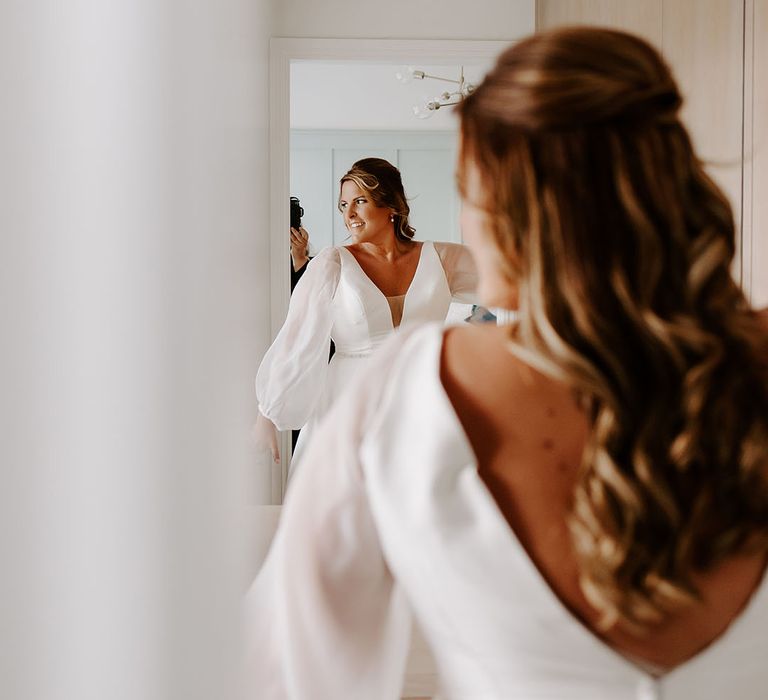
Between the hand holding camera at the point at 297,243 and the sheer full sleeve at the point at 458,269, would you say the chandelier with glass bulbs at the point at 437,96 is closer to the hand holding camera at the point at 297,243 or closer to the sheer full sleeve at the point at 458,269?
the sheer full sleeve at the point at 458,269

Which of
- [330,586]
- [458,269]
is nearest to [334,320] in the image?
[458,269]

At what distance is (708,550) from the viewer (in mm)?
580

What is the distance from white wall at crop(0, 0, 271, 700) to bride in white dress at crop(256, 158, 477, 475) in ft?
6.16

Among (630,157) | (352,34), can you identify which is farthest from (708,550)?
(352,34)

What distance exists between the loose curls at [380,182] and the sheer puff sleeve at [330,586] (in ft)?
5.72

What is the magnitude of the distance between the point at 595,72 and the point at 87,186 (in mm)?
353

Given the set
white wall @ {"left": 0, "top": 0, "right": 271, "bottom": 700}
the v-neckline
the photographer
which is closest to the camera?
white wall @ {"left": 0, "top": 0, "right": 271, "bottom": 700}

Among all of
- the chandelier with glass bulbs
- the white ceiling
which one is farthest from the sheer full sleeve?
the white ceiling

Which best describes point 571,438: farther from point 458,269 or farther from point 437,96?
point 437,96

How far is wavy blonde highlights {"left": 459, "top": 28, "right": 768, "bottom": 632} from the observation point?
528 millimetres

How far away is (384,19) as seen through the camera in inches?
135

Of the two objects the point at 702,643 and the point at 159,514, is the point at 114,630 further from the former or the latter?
the point at 702,643

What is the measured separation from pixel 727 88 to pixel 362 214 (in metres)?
1.03

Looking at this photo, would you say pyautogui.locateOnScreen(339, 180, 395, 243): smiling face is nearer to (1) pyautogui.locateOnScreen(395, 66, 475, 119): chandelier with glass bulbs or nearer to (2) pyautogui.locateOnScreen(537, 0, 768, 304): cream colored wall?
(1) pyautogui.locateOnScreen(395, 66, 475, 119): chandelier with glass bulbs
